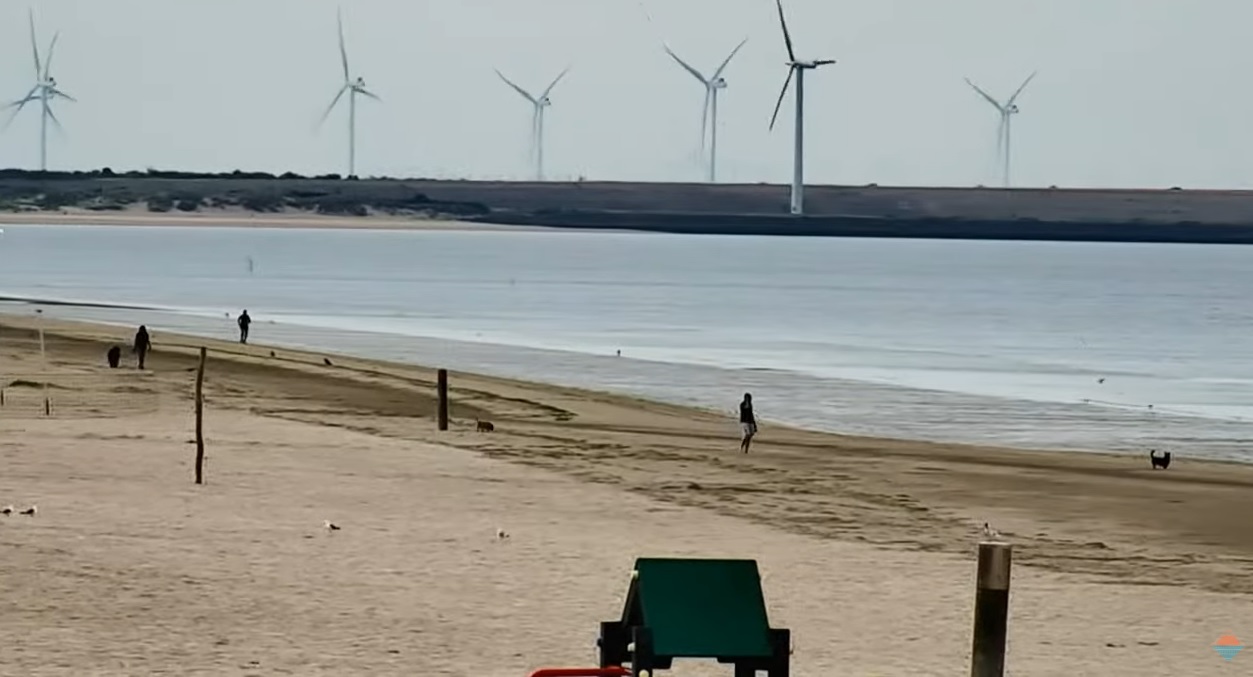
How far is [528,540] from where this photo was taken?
20.5 meters

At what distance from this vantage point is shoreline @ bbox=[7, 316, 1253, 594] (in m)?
22.3

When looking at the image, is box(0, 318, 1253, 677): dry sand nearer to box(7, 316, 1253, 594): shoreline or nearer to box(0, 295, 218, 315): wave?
box(7, 316, 1253, 594): shoreline

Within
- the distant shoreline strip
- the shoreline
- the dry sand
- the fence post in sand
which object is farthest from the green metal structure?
the distant shoreline strip

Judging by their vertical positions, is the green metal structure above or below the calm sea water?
above

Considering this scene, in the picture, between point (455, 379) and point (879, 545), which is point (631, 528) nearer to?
point (879, 545)

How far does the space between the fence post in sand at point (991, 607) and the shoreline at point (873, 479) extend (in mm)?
9328

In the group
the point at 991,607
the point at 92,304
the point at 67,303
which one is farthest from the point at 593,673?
the point at 92,304

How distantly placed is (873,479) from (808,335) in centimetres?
5075

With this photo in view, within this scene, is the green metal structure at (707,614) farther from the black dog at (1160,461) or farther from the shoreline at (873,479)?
the black dog at (1160,461)

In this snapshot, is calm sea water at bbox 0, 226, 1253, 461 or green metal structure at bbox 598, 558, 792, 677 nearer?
green metal structure at bbox 598, 558, 792, 677

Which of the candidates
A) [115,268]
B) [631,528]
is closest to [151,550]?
[631,528]

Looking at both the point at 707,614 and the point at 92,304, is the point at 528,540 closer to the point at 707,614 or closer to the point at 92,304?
the point at 707,614

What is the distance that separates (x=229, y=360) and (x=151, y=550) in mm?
29688

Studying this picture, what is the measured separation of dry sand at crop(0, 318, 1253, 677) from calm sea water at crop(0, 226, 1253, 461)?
9.26m
